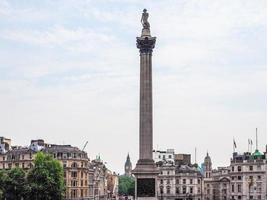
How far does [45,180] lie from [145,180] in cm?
3627

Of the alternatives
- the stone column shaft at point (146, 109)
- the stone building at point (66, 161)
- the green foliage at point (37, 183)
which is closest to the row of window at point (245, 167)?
the stone building at point (66, 161)

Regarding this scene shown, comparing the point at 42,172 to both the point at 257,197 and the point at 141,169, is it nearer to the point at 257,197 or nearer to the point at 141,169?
the point at 141,169

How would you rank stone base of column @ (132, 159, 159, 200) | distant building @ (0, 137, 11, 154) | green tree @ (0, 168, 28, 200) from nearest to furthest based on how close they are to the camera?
1. stone base of column @ (132, 159, 159, 200)
2. green tree @ (0, 168, 28, 200)
3. distant building @ (0, 137, 11, 154)

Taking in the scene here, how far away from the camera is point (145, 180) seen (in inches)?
3501

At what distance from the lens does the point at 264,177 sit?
152625 mm

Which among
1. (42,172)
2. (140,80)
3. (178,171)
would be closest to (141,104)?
(140,80)

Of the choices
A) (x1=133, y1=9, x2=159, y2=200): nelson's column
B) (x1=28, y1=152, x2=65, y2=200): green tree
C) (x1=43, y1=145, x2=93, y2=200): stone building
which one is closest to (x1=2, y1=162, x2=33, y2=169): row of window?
(x1=43, y1=145, x2=93, y2=200): stone building

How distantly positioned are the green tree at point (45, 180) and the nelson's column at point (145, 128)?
3408cm

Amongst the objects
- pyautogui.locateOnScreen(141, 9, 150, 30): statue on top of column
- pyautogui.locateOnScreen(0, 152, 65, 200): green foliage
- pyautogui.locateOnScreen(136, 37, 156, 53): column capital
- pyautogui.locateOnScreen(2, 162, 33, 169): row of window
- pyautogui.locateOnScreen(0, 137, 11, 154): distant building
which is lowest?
pyautogui.locateOnScreen(0, 152, 65, 200): green foliage

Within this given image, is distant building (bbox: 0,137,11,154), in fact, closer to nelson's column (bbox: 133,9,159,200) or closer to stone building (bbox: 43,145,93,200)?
stone building (bbox: 43,145,93,200)

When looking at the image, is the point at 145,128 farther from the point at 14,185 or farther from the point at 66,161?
the point at 66,161

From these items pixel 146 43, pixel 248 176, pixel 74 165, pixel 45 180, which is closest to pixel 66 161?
pixel 74 165

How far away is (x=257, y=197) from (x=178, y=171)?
2958cm

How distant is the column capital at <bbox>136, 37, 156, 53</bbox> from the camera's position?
312 feet
